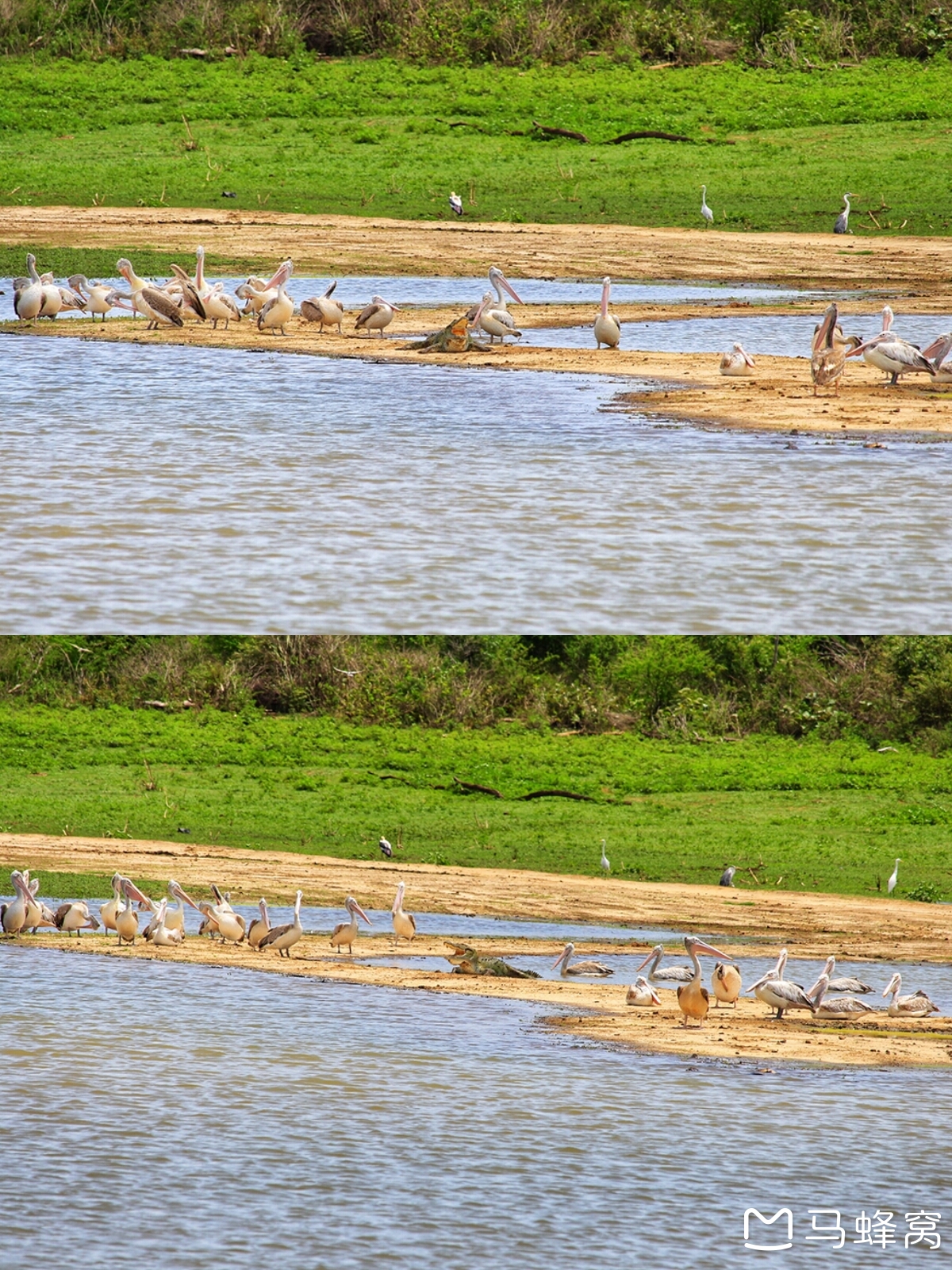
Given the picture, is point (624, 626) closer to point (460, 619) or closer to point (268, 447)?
point (460, 619)

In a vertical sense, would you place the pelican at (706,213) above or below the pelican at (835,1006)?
above

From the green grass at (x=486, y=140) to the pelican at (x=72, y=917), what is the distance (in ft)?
45.7

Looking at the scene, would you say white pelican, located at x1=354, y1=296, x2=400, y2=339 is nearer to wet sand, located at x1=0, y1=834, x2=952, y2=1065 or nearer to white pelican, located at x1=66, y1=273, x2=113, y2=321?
white pelican, located at x1=66, y1=273, x2=113, y2=321

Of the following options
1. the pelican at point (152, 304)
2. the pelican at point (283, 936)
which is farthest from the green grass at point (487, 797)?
the pelican at point (152, 304)

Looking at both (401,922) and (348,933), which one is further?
(401,922)

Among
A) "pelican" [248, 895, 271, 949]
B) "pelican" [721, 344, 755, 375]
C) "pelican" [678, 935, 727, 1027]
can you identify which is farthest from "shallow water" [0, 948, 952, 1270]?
"pelican" [721, 344, 755, 375]

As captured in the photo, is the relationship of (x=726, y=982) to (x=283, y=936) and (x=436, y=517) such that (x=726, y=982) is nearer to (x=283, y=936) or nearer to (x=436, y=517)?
(x=283, y=936)

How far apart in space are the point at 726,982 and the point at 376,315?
28.0ft

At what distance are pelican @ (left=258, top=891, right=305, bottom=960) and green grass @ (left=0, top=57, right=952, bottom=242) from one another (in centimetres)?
1422

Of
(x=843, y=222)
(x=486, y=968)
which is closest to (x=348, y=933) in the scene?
(x=486, y=968)

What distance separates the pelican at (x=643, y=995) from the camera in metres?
10.1

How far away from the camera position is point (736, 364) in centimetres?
1510

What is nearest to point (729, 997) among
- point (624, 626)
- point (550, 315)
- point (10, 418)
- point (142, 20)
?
point (624, 626)

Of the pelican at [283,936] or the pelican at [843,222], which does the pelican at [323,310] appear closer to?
the pelican at [283,936]
